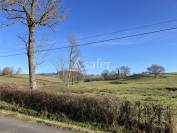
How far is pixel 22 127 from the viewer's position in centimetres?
1259

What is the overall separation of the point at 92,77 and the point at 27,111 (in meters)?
120

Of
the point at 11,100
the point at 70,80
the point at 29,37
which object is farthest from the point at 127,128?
the point at 70,80

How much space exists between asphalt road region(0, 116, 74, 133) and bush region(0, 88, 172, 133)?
2.23 m

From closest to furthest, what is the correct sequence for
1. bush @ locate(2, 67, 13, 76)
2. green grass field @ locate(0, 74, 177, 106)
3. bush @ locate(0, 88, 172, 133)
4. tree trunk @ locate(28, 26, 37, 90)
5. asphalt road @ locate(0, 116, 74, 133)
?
asphalt road @ locate(0, 116, 74, 133), bush @ locate(0, 88, 172, 133), tree trunk @ locate(28, 26, 37, 90), green grass field @ locate(0, 74, 177, 106), bush @ locate(2, 67, 13, 76)

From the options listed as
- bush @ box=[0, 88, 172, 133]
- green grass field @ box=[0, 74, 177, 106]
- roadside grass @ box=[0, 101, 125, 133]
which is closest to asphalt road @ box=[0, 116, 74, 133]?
roadside grass @ box=[0, 101, 125, 133]

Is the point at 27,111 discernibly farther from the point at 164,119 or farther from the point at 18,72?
the point at 18,72

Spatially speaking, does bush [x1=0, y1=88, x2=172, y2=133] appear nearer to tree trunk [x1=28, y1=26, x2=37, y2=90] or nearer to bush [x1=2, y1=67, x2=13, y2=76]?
tree trunk [x1=28, y1=26, x2=37, y2=90]

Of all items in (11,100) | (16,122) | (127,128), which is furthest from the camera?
(11,100)

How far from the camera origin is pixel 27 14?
27.6 m

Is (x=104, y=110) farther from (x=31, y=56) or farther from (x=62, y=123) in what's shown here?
(x=31, y=56)

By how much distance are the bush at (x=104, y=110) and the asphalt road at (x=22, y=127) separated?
223 centimetres

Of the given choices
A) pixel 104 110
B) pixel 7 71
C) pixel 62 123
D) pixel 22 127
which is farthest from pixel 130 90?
pixel 7 71

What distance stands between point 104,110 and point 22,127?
10.8 ft

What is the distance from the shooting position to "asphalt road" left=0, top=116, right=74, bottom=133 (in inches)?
Result: 466
